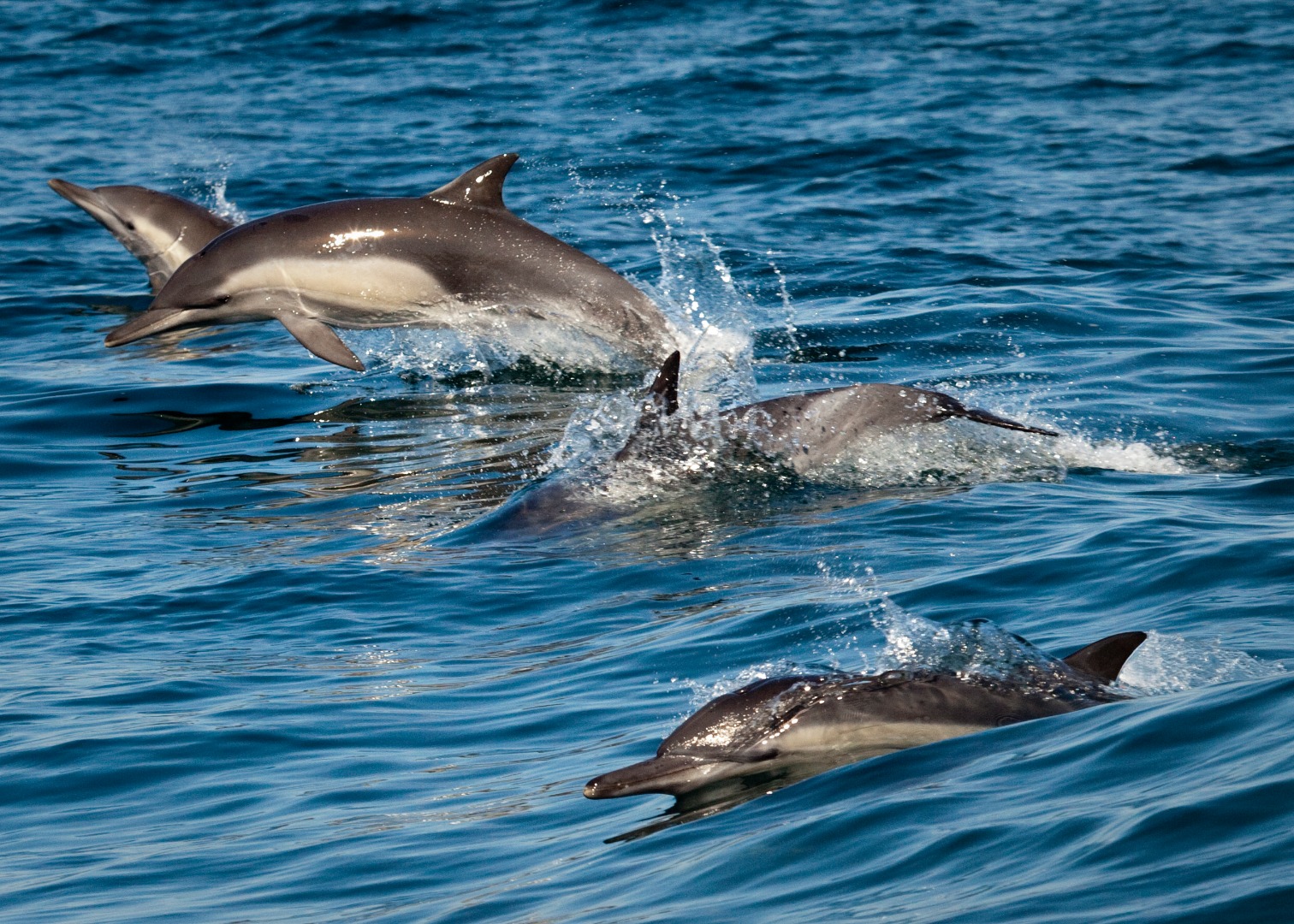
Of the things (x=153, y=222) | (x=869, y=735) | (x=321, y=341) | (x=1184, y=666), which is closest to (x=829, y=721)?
(x=869, y=735)

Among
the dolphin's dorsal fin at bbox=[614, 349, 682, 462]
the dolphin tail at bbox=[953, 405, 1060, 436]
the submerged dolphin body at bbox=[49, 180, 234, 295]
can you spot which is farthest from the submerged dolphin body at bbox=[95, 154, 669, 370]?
the submerged dolphin body at bbox=[49, 180, 234, 295]

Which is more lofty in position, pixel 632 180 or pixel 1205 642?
pixel 632 180

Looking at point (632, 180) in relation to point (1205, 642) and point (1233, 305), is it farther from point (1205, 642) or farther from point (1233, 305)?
point (1205, 642)

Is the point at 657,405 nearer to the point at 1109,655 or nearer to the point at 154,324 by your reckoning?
the point at 1109,655

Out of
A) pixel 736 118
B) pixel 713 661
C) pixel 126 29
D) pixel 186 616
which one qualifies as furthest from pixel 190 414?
pixel 126 29

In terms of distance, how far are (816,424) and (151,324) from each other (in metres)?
5.22

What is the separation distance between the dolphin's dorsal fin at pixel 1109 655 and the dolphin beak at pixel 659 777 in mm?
1268

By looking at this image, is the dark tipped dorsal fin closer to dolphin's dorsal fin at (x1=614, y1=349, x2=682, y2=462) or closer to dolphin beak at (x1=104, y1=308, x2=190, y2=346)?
dolphin's dorsal fin at (x1=614, y1=349, x2=682, y2=462)

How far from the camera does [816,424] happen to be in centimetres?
1015

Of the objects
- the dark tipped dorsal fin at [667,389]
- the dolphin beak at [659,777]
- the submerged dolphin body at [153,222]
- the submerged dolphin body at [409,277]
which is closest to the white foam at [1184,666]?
the dolphin beak at [659,777]

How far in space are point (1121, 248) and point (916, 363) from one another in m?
5.07

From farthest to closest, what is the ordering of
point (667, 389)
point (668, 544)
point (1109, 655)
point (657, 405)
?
point (657, 405) < point (667, 389) < point (668, 544) < point (1109, 655)

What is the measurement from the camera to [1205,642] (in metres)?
6.92

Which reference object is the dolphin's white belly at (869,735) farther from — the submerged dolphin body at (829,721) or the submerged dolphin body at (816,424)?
the submerged dolphin body at (816,424)
